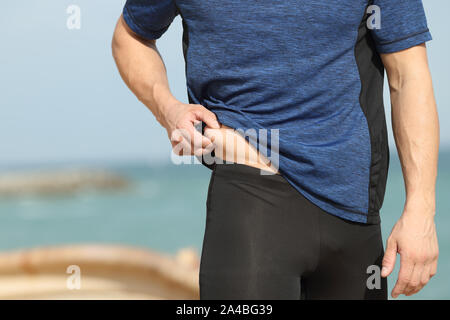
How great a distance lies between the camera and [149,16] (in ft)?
5.37

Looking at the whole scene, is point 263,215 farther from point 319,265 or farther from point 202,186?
point 202,186

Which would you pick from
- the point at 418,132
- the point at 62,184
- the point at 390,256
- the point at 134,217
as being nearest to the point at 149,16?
the point at 418,132

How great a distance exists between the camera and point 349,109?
1.43 metres

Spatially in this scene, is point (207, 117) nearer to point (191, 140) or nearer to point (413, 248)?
point (191, 140)

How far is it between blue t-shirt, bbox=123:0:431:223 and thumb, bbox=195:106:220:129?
0.03 meters

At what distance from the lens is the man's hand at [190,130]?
137cm

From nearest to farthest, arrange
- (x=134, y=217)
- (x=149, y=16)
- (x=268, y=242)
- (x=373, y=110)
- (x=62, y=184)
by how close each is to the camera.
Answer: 1. (x=268, y=242)
2. (x=373, y=110)
3. (x=149, y=16)
4. (x=134, y=217)
5. (x=62, y=184)

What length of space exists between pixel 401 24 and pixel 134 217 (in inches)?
1358

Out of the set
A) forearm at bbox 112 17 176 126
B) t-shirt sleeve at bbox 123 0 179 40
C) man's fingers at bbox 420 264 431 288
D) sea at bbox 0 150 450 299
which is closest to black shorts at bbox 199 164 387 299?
man's fingers at bbox 420 264 431 288

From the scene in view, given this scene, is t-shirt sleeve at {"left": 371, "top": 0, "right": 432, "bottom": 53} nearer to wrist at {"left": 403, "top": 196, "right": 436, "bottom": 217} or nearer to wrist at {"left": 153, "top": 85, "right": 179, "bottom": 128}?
wrist at {"left": 403, "top": 196, "right": 436, "bottom": 217}

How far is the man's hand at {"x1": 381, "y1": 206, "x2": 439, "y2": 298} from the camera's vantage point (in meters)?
1.36

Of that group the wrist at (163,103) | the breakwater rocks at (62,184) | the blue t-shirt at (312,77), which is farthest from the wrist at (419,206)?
the breakwater rocks at (62,184)
